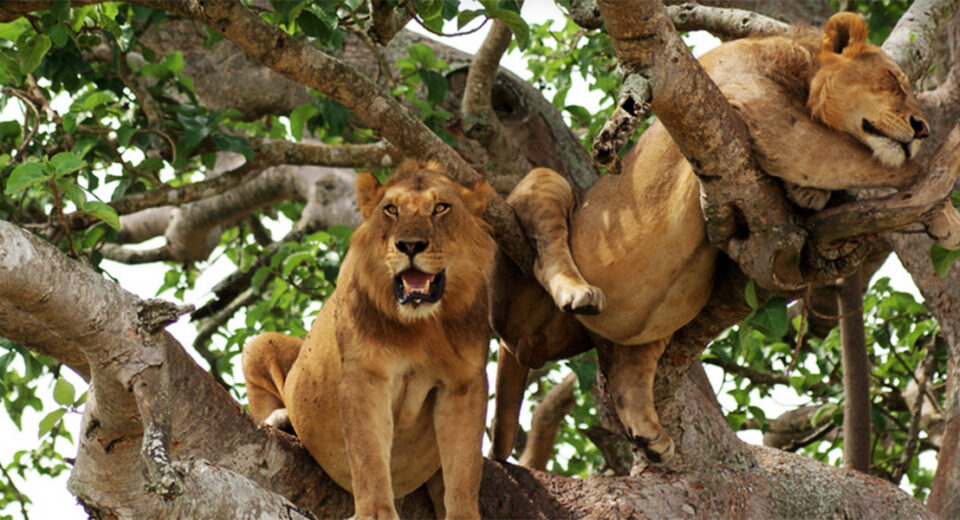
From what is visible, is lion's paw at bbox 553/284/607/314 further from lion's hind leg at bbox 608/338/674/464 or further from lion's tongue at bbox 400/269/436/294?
lion's hind leg at bbox 608/338/674/464

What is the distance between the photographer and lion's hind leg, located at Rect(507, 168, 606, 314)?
12.5 ft

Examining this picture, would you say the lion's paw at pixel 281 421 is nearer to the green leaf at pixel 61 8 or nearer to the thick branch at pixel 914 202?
the green leaf at pixel 61 8

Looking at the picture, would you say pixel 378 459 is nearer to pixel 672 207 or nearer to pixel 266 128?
pixel 672 207

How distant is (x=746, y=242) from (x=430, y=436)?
124 centimetres

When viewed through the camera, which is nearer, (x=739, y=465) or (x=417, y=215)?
(x=417, y=215)

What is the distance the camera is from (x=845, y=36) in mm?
3836

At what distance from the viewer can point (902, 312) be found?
20.4ft

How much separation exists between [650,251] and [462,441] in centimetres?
88

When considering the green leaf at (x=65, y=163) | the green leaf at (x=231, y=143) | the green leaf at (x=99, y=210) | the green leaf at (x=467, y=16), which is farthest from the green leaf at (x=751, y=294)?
the green leaf at (x=231, y=143)

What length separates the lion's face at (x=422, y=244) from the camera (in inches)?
149

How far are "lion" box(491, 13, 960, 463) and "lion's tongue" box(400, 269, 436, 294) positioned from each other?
423 mm

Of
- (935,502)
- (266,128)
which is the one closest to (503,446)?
(935,502)

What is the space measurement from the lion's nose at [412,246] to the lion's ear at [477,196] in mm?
316

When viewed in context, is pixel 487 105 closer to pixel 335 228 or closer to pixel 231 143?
pixel 335 228
